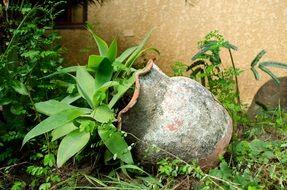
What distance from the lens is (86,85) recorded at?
9.21 ft

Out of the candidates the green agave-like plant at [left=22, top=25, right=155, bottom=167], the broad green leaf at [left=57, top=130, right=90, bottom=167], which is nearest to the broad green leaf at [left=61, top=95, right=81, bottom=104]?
the green agave-like plant at [left=22, top=25, right=155, bottom=167]

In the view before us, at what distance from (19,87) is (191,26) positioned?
2.05 metres

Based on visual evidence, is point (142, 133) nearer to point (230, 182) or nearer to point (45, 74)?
point (230, 182)

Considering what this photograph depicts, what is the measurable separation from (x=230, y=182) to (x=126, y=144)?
57 centimetres

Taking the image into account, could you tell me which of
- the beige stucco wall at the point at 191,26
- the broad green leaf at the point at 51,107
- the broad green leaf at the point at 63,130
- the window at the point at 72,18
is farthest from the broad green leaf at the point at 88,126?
the window at the point at 72,18

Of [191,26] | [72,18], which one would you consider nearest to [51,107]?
[191,26]

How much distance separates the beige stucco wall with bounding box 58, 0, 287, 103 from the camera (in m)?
4.16

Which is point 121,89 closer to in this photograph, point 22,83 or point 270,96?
point 22,83

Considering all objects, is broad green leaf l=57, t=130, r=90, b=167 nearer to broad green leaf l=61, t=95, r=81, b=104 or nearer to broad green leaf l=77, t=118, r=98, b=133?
broad green leaf l=77, t=118, r=98, b=133

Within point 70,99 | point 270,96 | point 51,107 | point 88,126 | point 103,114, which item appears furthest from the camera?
point 270,96

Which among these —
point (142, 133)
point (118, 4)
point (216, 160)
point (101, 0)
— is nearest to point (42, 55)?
point (142, 133)

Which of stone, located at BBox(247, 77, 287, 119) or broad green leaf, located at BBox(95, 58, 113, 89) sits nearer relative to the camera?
broad green leaf, located at BBox(95, 58, 113, 89)

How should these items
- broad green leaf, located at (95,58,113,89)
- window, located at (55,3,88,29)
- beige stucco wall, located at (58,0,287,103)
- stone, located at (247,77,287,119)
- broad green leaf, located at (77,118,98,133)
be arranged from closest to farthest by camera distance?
broad green leaf, located at (77,118,98,133) → broad green leaf, located at (95,58,113,89) → stone, located at (247,77,287,119) → beige stucco wall, located at (58,0,287,103) → window, located at (55,3,88,29)

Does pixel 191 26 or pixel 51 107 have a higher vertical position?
pixel 191 26
